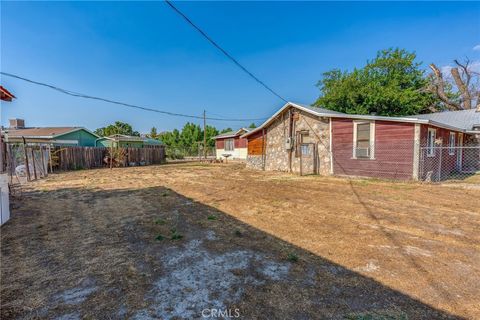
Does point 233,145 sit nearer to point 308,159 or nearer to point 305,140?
point 305,140

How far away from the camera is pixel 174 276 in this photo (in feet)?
9.19

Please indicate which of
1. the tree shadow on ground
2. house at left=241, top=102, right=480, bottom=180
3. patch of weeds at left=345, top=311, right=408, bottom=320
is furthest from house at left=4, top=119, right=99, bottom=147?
patch of weeds at left=345, top=311, right=408, bottom=320

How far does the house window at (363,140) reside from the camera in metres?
10.8

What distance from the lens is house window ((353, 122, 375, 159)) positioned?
424 inches

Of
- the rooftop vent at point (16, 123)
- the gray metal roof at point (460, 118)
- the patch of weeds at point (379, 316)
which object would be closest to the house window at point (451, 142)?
the gray metal roof at point (460, 118)

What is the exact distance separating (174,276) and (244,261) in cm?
91

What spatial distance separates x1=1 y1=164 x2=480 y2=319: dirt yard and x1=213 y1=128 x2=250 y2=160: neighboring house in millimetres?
21171

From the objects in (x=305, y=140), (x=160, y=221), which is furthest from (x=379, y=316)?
(x=305, y=140)

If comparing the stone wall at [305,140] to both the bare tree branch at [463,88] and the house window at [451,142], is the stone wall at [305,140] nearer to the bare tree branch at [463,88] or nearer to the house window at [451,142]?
the house window at [451,142]

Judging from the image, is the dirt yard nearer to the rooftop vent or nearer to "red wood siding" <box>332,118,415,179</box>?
"red wood siding" <box>332,118,415,179</box>

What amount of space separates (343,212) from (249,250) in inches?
117

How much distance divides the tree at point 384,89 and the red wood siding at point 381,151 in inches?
477

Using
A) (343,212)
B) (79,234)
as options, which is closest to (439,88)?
(343,212)

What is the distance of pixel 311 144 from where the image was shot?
512 inches
